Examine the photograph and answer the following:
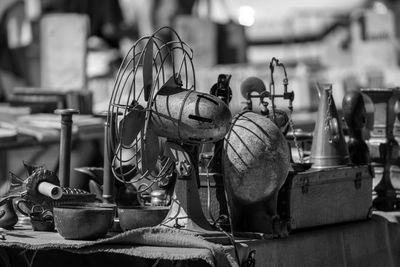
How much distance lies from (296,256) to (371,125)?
1456mm

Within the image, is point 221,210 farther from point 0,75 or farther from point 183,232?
point 0,75

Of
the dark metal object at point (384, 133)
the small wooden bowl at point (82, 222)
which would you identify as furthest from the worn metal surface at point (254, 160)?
the dark metal object at point (384, 133)

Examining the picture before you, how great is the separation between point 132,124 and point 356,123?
1.64m

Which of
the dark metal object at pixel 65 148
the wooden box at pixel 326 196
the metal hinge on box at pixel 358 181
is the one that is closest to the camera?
the wooden box at pixel 326 196

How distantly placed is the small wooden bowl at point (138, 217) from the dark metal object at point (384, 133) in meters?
1.77

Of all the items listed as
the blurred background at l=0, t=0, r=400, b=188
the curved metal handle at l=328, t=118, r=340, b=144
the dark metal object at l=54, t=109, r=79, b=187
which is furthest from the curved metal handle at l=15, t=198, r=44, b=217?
the blurred background at l=0, t=0, r=400, b=188

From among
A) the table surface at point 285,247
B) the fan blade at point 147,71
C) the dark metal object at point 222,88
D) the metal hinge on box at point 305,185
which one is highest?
the fan blade at point 147,71

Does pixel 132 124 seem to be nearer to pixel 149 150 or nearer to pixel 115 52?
pixel 149 150

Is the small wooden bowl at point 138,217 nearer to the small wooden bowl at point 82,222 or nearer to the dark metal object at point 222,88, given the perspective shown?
the small wooden bowl at point 82,222

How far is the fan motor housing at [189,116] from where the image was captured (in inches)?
149

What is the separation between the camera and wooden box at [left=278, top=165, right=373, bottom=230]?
13.9 feet

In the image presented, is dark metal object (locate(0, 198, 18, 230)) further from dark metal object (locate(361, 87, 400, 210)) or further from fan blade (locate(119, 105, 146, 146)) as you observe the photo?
dark metal object (locate(361, 87, 400, 210))

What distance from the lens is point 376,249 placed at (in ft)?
15.4

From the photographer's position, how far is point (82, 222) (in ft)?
12.4
